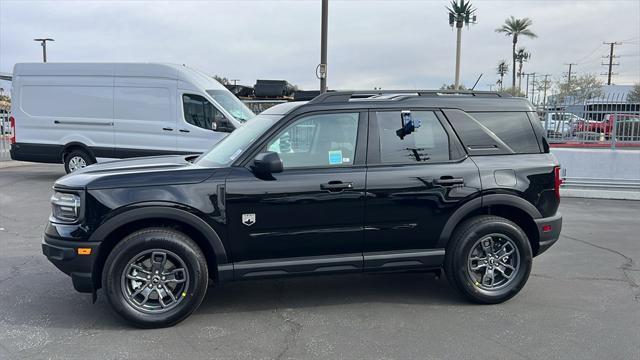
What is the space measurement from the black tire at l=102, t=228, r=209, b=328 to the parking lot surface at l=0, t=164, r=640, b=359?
0.12 m

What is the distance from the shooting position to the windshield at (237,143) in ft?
13.9

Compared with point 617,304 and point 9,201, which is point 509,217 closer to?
point 617,304

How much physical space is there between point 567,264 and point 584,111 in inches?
266

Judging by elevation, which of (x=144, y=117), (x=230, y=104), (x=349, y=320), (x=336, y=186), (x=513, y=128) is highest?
(x=230, y=104)

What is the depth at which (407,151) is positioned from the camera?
4.40 m

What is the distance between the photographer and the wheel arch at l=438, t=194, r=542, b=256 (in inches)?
173

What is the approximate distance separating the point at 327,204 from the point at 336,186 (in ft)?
0.54

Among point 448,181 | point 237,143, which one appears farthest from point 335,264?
point 237,143

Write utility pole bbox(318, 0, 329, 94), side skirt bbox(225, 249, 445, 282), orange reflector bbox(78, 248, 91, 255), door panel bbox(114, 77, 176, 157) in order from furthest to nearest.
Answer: utility pole bbox(318, 0, 329, 94), door panel bbox(114, 77, 176, 157), side skirt bbox(225, 249, 445, 282), orange reflector bbox(78, 248, 91, 255)

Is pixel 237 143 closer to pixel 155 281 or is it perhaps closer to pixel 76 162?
pixel 155 281

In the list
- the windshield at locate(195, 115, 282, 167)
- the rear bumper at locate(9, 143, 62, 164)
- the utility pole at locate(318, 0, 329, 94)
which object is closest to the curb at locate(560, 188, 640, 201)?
the utility pole at locate(318, 0, 329, 94)

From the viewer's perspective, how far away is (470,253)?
4.44 m

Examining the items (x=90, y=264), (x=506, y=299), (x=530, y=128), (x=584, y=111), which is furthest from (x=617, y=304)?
(x=584, y=111)

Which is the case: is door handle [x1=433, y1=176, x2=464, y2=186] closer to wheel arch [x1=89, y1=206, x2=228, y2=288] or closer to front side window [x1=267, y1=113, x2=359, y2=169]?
front side window [x1=267, y1=113, x2=359, y2=169]
